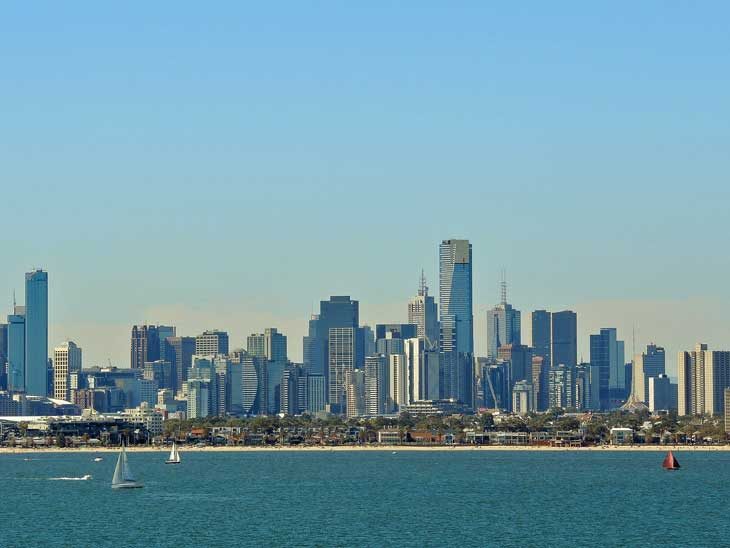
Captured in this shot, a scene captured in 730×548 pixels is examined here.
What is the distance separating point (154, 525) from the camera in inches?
5630

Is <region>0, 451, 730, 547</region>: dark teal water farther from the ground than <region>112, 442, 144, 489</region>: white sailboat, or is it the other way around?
<region>112, 442, 144, 489</region>: white sailboat

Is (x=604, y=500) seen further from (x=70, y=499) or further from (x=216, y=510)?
(x=70, y=499)

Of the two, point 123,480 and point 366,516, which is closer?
point 366,516

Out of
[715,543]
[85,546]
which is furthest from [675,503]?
[85,546]

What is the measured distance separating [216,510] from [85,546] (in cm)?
3307

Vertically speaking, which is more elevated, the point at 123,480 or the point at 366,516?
the point at 123,480

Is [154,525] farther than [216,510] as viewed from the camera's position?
No

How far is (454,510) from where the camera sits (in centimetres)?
16075

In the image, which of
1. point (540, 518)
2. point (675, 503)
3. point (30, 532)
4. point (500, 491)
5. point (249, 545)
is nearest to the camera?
point (249, 545)

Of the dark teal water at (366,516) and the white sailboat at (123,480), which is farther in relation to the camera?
the white sailboat at (123,480)

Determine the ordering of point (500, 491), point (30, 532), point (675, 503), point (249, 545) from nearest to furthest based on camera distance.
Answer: point (249, 545) < point (30, 532) < point (675, 503) < point (500, 491)

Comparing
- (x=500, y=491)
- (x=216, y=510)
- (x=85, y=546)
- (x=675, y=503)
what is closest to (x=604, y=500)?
(x=675, y=503)

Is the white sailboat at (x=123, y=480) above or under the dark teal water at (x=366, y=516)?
above

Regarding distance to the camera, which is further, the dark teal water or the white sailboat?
the white sailboat
